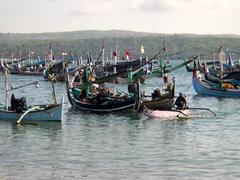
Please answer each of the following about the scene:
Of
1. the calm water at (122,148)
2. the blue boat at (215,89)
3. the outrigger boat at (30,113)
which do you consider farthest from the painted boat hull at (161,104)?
the blue boat at (215,89)

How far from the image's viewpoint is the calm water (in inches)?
960

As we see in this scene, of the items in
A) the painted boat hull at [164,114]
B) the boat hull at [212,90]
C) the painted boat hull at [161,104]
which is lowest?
the boat hull at [212,90]

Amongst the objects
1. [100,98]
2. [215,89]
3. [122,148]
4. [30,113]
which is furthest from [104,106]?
[215,89]

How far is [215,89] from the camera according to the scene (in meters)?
61.0

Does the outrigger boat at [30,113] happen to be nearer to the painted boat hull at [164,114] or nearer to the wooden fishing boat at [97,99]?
the painted boat hull at [164,114]

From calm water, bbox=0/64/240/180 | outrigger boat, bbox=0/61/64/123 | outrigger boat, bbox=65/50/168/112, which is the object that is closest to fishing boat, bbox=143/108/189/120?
calm water, bbox=0/64/240/180

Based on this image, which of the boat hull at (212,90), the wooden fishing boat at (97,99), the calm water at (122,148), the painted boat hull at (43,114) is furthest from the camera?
the boat hull at (212,90)

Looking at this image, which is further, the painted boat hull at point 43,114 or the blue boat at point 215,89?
the blue boat at point 215,89

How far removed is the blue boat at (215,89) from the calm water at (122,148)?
51.6ft

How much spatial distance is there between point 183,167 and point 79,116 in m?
19.9

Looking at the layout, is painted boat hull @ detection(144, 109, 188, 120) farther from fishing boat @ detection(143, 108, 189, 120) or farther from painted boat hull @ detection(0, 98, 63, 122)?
painted boat hull @ detection(0, 98, 63, 122)

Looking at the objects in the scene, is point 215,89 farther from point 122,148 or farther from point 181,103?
point 122,148

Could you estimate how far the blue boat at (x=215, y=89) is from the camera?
2340 inches

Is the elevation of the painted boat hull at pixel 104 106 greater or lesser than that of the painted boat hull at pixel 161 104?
lesser
